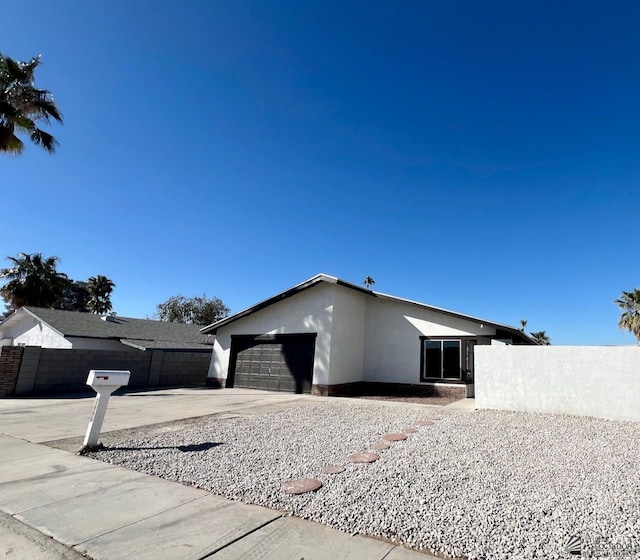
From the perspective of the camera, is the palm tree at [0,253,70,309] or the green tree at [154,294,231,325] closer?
the palm tree at [0,253,70,309]

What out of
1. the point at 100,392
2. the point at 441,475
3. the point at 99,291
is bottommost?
the point at 441,475

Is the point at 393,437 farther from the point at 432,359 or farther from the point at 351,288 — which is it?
the point at 351,288

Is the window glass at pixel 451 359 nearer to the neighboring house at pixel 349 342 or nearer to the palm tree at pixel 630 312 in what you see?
the neighboring house at pixel 349 342

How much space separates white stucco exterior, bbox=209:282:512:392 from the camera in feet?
45.4

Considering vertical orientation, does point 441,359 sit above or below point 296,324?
below

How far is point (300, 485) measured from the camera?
3.87 m

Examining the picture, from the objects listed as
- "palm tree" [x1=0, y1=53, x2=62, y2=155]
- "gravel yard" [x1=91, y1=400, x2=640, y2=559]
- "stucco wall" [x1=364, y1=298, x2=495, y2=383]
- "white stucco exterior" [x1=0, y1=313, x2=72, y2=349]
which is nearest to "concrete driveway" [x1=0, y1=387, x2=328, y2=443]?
"gravel yard" [x1=91, y1=400, x2=640, y2=559]

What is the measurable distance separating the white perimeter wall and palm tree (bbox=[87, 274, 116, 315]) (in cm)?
3723

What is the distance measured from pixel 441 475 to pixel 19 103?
1855 cm

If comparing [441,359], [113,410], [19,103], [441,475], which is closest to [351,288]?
[441,359]

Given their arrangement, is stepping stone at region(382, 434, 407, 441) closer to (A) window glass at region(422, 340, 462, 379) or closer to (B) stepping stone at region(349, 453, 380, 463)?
(B) stepping stone at region(349, 453, 380, 463)

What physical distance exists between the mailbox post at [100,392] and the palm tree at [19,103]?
1360cm

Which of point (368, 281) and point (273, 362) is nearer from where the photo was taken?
point (273, 362)

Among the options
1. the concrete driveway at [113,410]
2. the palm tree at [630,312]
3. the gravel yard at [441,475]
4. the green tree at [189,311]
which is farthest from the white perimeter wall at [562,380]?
the green tree at [189,311]
